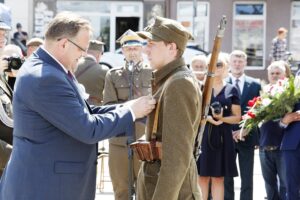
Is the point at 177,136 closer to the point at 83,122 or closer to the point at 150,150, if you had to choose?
the point at 150,150

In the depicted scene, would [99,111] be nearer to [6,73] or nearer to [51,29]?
[51,29]

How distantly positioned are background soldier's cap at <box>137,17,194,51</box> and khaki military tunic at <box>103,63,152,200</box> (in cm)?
293

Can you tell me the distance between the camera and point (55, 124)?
360 centimetres

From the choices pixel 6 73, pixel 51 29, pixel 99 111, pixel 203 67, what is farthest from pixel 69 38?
pixel 203 67

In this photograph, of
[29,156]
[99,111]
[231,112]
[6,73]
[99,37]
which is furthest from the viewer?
[99,37]

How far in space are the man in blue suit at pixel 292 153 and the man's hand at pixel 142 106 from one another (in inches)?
Result: 124

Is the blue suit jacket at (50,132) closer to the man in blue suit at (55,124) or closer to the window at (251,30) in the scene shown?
the man in blue suit at (55,124)

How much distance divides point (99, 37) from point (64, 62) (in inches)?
863

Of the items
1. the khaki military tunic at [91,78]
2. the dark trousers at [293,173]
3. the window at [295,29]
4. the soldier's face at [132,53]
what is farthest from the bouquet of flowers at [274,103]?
the window at [295,29]

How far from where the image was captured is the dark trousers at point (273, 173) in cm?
726

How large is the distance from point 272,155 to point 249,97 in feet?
2.82

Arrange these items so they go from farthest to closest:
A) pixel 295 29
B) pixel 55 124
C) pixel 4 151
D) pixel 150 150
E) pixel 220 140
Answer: pixel 295 29 → pixel 220 140 → pixel 4 151 → pixel 150 150 → pixel 55 124

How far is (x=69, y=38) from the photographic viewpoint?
3652 millimetres

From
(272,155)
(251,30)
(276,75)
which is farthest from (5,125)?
(251,30)
